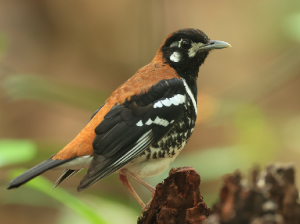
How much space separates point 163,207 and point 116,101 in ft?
3.31

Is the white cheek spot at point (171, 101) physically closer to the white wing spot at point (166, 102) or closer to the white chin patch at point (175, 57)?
the white wing spot at point (166, 102)

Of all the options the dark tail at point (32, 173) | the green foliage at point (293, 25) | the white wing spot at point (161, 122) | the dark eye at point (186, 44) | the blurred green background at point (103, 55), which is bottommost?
the dark tail at point (32, 173)

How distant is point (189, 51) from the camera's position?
122 inches

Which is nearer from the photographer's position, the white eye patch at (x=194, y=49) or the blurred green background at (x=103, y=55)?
the white eye patch at (x=194, y=49)

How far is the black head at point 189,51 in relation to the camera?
3.06 meters

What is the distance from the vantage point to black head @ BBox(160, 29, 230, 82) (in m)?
3.06

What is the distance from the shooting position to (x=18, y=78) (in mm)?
3695

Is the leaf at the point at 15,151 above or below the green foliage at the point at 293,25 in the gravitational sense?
below

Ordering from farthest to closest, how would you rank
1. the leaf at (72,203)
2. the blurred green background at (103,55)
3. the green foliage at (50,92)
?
the blurred green background at (103,55) < the green foliage at (50,92) < the leaf at (72,203)

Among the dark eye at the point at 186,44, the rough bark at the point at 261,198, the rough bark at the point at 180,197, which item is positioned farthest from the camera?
the dark eye at the point at 186,44

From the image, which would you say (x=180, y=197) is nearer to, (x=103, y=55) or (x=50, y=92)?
(x=50, y=92)

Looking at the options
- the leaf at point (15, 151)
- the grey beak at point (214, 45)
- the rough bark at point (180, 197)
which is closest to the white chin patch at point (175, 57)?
the grey beak at point (214, 45)

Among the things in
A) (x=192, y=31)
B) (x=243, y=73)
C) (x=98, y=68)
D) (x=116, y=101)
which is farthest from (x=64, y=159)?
(x=243, y=73)

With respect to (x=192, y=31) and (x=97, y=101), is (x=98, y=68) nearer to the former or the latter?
(x=97, y=101)
